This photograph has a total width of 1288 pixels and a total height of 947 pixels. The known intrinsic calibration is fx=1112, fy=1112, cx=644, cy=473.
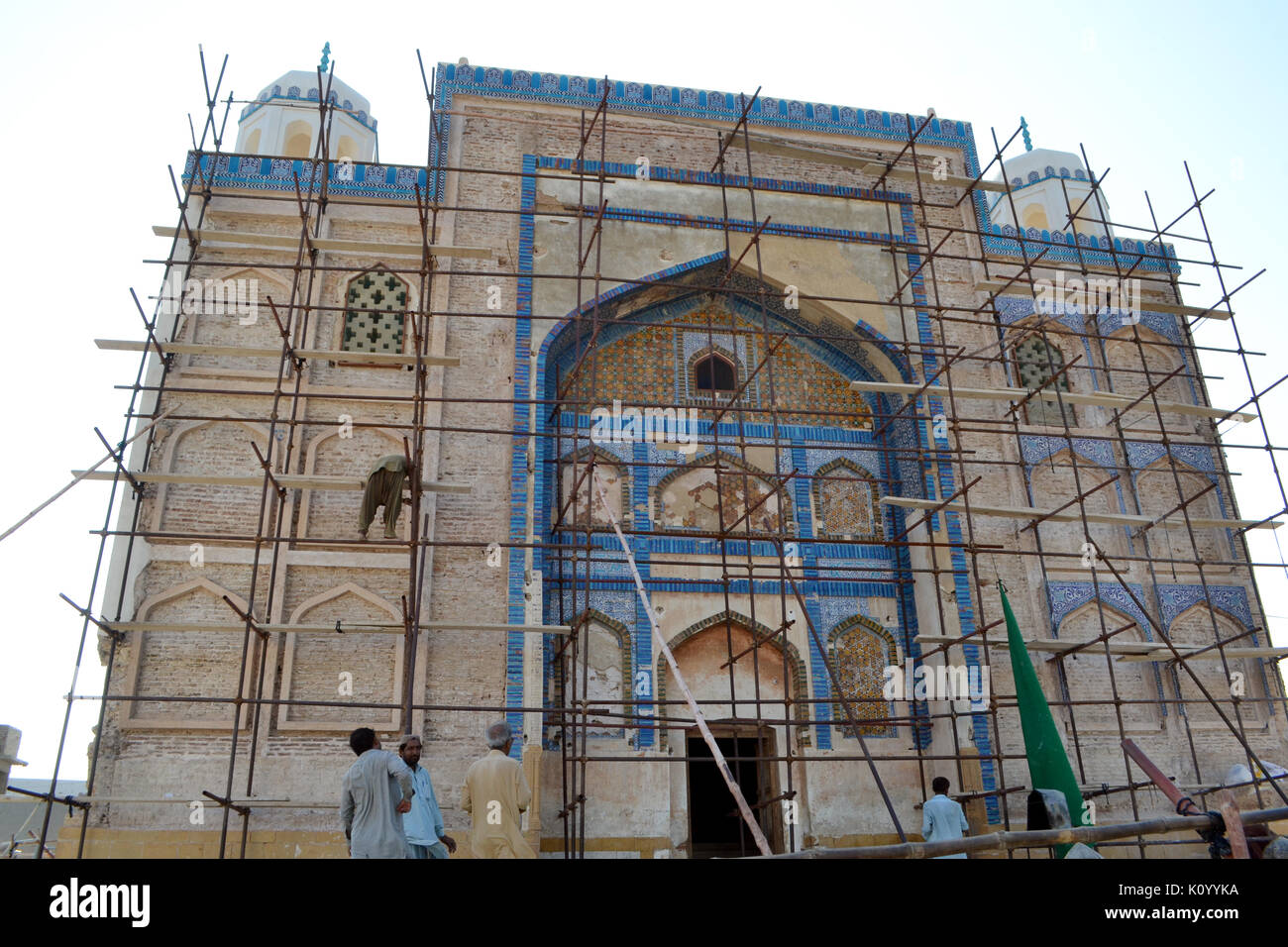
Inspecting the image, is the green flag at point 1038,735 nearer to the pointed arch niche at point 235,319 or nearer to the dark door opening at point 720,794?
the dark door opening at point 720,794

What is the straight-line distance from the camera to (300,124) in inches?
693

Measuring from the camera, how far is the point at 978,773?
981 cm

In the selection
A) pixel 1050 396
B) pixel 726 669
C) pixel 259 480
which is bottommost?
pixel 726 669

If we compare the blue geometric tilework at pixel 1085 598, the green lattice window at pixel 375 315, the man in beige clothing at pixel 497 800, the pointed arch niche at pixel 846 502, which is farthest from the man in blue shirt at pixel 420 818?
the blue geometric tilework at pixel 1085 598

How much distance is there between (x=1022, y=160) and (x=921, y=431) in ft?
36.4

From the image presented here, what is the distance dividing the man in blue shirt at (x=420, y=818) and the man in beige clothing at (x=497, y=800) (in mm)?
223

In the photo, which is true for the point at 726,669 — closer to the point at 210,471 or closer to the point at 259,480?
the point at 259,480

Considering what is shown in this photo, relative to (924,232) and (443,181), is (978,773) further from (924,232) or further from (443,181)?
(443,181)

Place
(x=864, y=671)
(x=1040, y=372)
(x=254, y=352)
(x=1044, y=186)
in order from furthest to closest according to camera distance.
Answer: (x=1044, y=186) < (x=1040, y=372) < (x=864, y=671) < (x=254, y=352)

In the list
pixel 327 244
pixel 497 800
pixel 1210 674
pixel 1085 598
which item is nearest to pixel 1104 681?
pixel 1085 598

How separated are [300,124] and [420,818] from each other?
14.3 metres

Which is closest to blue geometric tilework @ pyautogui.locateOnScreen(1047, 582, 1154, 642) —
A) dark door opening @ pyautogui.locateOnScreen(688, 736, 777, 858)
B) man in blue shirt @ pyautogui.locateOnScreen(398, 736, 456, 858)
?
dark door opening @ pyautogui.locateOnScreen(688, 736, 777, 858)

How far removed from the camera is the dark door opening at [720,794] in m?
10.0
